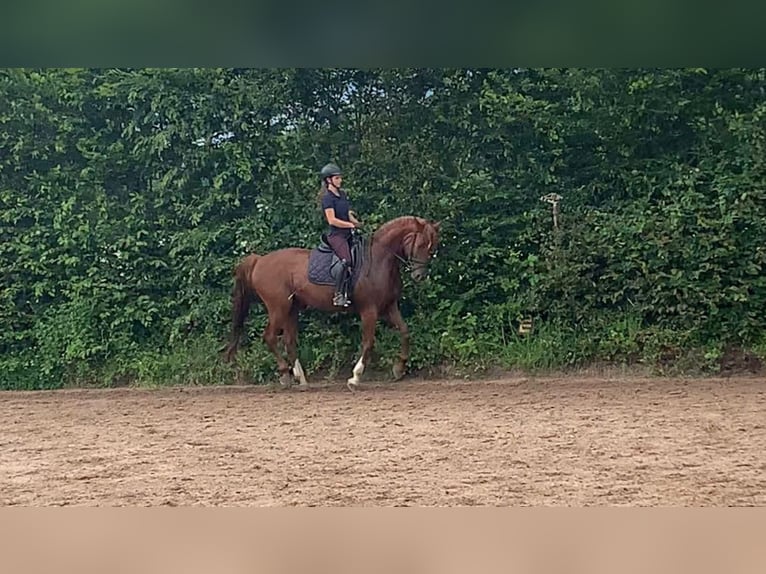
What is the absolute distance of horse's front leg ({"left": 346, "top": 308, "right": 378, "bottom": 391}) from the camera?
802 cm

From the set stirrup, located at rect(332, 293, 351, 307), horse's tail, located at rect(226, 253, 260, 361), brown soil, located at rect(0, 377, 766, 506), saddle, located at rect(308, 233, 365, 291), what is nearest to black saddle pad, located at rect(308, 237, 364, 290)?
saddle, located at rect(308, 233, 365, 291)

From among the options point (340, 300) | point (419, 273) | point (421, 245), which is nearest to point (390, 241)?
point (421, 245)

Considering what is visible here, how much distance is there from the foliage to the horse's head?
74 centimetres

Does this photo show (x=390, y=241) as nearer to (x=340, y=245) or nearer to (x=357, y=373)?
(x=340, y=245)

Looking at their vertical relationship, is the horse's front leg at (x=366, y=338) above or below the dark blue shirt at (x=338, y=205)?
below

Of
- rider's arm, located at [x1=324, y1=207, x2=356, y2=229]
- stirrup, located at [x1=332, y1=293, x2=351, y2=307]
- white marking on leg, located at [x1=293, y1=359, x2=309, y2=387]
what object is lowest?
white marking on leg, located at [x1=293, y1=359, x2=309, y2=387]

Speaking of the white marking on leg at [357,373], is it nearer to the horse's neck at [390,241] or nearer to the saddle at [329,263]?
the saddle at [329,263]

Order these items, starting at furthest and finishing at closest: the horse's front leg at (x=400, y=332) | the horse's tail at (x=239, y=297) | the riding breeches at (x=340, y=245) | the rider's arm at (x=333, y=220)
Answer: the horse's tail at (x=239, y=297) → the horse's front leg at (x=400, y=332) → the riding breeches at (x=340, y=245) → the rider's arm at (x=333, y=220)

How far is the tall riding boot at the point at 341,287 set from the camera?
310 inches

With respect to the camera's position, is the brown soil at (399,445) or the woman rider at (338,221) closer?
the brown soil at (399,445)

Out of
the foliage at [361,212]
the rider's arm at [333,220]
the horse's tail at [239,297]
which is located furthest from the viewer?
the foliage at [361,212]

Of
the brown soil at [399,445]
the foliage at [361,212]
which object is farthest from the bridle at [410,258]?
the brown soil at [399,445]

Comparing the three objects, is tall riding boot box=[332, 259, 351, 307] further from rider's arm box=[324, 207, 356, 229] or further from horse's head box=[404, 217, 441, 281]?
horse's head box=[404, 217, 441, 281]

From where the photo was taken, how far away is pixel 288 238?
8.73 m
